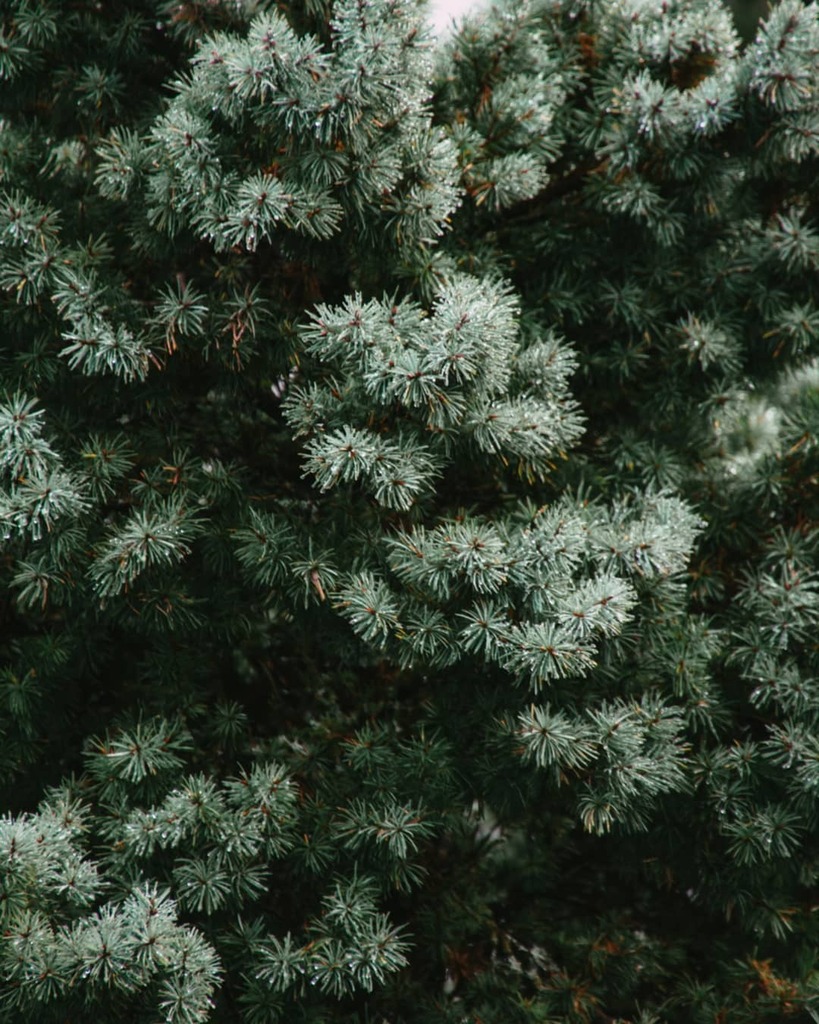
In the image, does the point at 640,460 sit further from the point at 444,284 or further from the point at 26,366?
the point at 26,366

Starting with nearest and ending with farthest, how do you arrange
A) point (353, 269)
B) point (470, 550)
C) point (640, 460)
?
point (470, 550)
point (353, 269)
point (640, 460)

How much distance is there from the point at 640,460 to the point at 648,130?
1.29 ft

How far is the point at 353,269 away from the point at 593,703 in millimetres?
565

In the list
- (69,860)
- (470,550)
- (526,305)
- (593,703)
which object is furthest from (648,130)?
(69,860)

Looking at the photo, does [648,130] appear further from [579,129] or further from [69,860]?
[69,860]

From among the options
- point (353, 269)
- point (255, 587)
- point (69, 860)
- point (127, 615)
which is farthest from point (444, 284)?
point (69, 860)

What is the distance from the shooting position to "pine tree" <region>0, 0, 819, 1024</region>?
1.01 m

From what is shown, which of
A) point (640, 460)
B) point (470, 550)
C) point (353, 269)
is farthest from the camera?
point (640, 460)

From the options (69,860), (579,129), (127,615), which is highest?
(579,129)

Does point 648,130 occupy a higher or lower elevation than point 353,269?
higher

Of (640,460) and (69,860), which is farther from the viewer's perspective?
(640,460)

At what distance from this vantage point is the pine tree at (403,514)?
3.33 ft

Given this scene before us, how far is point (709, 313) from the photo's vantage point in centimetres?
126

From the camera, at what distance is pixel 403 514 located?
113 centimetres
